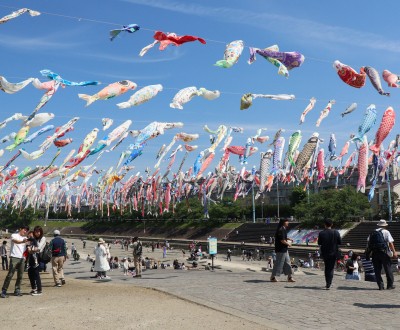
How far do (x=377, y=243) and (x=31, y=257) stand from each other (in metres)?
6.30

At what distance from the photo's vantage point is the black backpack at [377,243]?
764cm

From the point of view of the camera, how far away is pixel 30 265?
27.7 feet

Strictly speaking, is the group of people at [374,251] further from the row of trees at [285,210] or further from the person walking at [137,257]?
the row of trees at [285,210]

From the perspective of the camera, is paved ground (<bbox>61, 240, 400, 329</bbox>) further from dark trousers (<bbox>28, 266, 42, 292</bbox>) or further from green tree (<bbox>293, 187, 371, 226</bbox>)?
green tree (<bbox>293, 187, 371, 226</bbox>)

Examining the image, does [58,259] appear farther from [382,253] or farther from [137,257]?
[382,253]

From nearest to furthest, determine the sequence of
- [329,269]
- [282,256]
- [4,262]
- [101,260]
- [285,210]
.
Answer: [329,269]
[282,256]
[101,260]
[4,262]
[285,210]

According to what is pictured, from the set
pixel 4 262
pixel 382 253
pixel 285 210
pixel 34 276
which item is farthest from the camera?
pixel 285 210

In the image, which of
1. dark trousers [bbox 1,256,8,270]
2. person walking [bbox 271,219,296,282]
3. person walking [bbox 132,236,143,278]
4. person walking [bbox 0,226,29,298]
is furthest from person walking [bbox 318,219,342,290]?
dark trousers [bbox 1,256,8,270]

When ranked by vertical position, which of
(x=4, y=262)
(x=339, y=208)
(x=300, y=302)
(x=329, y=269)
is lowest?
(x=4, y=262)

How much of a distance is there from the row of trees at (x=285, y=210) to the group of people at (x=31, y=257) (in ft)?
124

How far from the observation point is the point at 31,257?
849 cm

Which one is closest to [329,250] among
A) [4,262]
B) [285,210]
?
[4,262]

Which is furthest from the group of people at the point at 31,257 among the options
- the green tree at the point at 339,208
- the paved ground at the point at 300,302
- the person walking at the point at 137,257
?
the green tree at the point at 339,208

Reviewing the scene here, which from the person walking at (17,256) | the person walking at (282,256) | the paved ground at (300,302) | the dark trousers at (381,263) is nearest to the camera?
the paved ground at (300,302)
